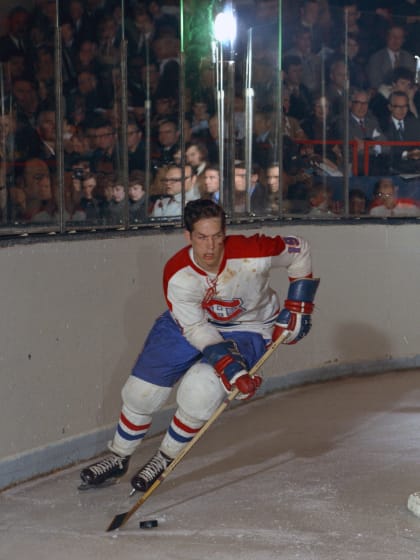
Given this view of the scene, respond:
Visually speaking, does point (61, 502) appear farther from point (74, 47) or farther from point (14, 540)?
point (74, 47)

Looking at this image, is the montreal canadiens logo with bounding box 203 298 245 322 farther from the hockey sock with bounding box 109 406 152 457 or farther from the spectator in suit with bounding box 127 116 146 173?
the spectator in suit with bounding box 127 116 146 173

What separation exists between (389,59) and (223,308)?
4044 mm

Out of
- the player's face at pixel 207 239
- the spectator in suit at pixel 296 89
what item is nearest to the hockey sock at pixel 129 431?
the player's face at pixel 207 239

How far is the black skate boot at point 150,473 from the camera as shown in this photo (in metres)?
4.75

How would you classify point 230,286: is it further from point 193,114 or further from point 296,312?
point 193,114

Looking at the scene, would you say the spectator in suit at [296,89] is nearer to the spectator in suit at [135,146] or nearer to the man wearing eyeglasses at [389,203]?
the man wearing eyeglasses at [389,203]

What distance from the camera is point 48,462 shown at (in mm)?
5227

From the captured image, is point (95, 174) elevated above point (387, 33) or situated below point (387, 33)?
below

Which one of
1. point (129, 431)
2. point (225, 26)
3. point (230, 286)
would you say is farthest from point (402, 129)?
point (129, 431)

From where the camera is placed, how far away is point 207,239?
4676mm

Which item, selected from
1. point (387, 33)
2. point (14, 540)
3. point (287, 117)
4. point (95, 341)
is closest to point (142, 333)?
point (95, 341)

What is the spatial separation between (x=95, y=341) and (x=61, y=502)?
1.04 meters

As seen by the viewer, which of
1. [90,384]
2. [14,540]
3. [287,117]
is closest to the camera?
[14,540]

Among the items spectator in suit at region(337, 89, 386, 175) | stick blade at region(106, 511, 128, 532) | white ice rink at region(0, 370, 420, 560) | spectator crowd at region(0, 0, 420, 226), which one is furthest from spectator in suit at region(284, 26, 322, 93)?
stick blade at region(106, 511, 128, 532)
